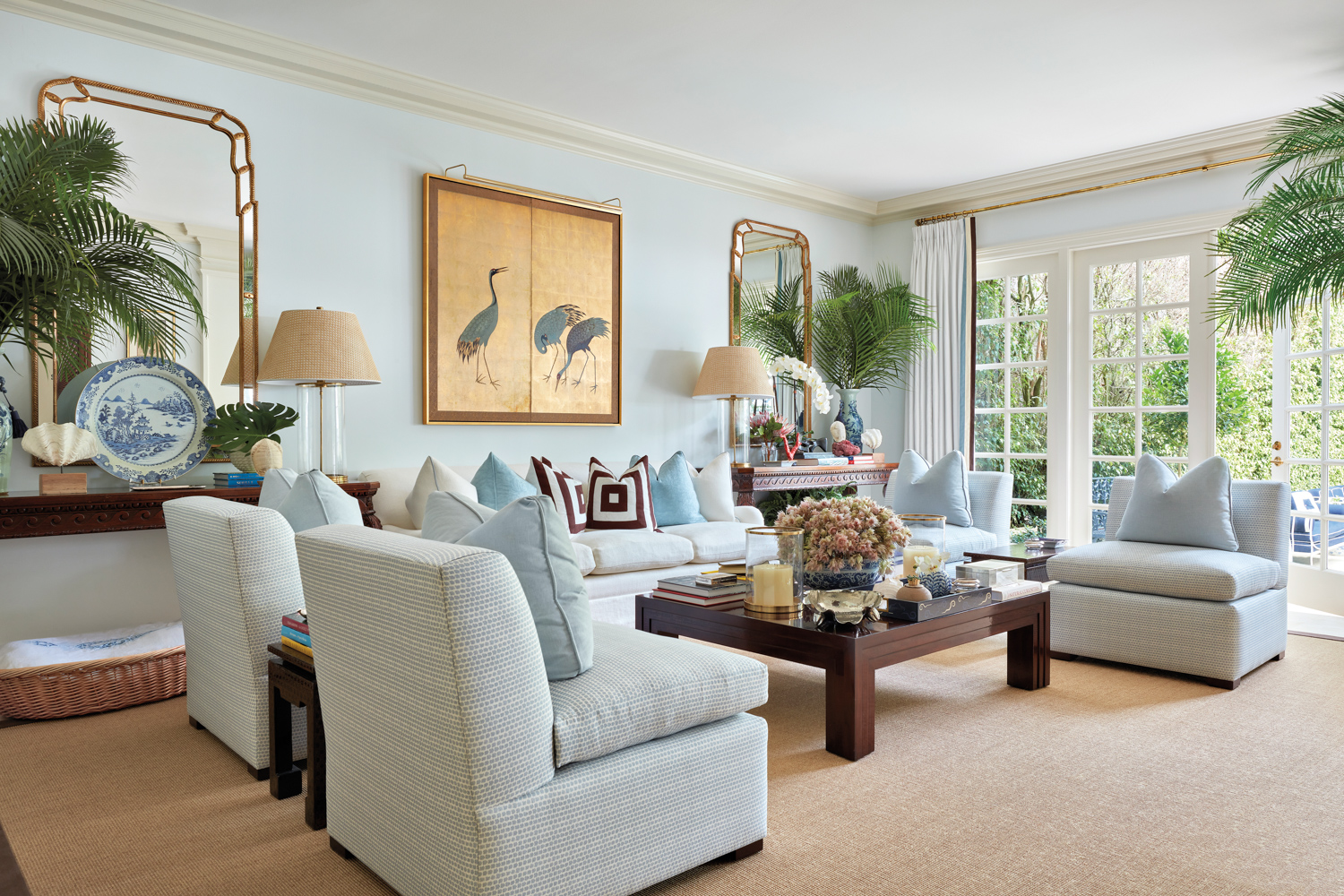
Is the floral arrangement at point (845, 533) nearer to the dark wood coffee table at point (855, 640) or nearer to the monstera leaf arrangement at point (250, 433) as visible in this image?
the dark wood coffee table at point (855, 640)

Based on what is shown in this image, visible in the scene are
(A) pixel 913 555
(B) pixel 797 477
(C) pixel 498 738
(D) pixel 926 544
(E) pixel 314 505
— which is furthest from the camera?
(B) pixel 797 477

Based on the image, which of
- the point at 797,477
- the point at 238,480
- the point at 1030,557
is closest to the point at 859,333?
the point at 797,477

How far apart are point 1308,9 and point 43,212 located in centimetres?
454

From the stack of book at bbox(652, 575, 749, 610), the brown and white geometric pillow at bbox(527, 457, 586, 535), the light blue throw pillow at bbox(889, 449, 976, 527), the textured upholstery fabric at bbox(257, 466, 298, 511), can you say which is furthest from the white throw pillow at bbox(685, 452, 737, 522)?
the textured upholstery fabric at bbox(257, 466, 298, 511)

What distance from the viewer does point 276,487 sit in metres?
2.79

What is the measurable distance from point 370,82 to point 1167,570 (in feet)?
12.7

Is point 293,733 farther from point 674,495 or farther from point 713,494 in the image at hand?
point 713,494

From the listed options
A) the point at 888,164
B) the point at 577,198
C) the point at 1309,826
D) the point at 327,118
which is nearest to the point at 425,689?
the point at 1309,826

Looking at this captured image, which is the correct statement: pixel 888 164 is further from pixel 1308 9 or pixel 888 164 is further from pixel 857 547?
pixel 857 547

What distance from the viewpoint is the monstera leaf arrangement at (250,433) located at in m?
3.54

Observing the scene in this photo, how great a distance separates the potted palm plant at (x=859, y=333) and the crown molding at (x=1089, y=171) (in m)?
0.58

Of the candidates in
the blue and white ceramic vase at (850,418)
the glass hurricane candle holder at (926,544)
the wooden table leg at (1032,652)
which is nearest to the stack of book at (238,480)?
the glass hurricane candle holder at (926,544)

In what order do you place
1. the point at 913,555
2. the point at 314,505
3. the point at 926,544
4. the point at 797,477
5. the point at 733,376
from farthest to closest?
the point at 797,477
the point at 733,376
the point at 926,544
the point at 913,555
the point at 314,505

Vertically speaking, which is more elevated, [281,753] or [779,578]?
[779,578]
